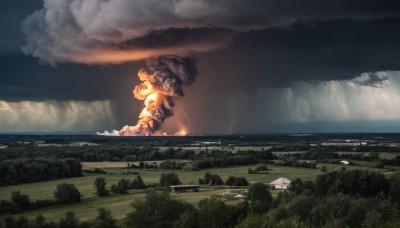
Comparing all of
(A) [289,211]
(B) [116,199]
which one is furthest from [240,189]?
(A) [289,211]

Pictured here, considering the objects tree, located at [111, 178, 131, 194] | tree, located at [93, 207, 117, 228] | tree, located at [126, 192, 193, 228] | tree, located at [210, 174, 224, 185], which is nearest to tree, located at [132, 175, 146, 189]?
tree, located at [111, 178, 131, 194]

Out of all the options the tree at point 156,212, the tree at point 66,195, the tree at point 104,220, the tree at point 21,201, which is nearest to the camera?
the tree at point 156,212

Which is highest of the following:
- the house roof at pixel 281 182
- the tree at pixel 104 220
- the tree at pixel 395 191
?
the tree at pixel 395 191

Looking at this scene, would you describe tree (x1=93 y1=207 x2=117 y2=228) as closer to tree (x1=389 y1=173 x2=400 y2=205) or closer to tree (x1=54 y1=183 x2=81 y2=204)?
tree (x1=54 y1=183 x2=81 y2=204)

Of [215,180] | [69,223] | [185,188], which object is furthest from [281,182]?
[69,223]

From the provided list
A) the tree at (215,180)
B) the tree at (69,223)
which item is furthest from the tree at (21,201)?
the tree at (215,180)

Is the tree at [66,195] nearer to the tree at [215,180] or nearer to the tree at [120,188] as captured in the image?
the tree at [120,188]

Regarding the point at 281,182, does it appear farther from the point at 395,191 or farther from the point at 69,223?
the point at 69,223
